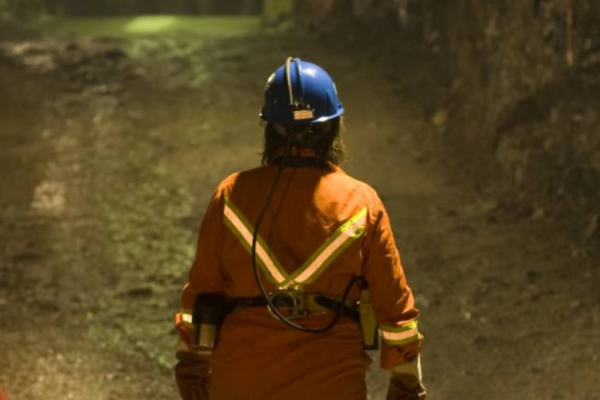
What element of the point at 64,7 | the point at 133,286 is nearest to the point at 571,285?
the point at 133,286

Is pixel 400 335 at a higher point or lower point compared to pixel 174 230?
higher

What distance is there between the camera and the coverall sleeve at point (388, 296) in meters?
2.78

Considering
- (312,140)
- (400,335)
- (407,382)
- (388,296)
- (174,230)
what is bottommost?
(174,230)

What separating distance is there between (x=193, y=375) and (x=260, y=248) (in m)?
0.57

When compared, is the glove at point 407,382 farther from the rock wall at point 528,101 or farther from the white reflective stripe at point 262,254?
the rock wall at point 528,101

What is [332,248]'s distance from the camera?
2.71 m

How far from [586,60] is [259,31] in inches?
236

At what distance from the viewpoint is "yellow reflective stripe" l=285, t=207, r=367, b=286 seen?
271cm

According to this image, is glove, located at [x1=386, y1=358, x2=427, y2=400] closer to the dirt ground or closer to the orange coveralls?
the orange coveralls

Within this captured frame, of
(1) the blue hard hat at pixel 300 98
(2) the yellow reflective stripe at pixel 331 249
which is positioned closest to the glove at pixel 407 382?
(2) the yellow reflective stripe at pixel 331 249

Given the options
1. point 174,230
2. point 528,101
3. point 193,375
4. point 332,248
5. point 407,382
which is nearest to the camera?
point 332,248

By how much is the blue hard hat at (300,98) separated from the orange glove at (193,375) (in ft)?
2.65

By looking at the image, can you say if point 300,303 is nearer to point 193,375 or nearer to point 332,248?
point 332,248

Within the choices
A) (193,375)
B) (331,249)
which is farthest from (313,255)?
(193,375)
